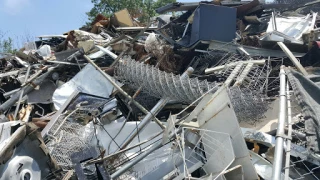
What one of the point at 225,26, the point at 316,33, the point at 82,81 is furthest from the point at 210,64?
the point at 82,81

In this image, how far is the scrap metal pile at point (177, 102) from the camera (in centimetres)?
355

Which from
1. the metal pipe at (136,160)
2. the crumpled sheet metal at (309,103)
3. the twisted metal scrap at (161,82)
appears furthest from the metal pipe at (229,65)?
the metal pipe at (136,160)

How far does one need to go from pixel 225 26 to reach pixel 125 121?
2631 millimetres

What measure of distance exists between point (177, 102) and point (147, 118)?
21.9 inches

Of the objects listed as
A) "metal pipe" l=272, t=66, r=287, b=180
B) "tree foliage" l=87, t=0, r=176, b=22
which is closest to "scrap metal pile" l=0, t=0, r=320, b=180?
"metal pipe" l=272, t=66, r=287, b=180

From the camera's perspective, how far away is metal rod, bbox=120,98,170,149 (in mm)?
4629

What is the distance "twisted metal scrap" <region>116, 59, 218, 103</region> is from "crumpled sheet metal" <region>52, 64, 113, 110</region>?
29 cm

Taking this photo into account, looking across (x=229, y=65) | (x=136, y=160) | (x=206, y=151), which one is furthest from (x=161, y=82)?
(x=206, y=151)

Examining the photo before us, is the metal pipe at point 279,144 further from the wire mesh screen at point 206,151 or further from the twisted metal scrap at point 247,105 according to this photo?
the twisted metal scrap at point 247,105

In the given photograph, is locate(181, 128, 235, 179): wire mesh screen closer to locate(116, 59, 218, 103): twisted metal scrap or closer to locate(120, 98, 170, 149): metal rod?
locate(116, 59, 218, 103): twisted metal scrap

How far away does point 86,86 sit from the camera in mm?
6254

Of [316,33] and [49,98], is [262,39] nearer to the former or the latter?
[316,33]

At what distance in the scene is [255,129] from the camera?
14.7ft

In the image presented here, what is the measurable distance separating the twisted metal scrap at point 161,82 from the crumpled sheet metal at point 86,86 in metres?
0.29
